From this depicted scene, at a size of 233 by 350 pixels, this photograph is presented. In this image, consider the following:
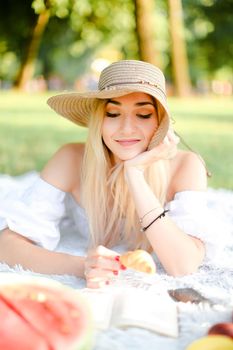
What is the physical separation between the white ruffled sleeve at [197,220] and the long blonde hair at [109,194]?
10 centimetres

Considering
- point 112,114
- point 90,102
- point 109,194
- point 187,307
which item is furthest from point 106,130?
point 187,307

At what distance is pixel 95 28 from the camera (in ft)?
47.3

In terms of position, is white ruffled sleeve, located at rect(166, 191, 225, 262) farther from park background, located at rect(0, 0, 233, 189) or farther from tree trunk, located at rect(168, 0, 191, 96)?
tree trunk, located at rect(168, 0, 191, 96)

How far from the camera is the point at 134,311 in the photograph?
139 cm

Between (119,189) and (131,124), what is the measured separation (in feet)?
0.95

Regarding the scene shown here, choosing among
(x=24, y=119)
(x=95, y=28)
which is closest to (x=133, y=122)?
(x=24, y=119)

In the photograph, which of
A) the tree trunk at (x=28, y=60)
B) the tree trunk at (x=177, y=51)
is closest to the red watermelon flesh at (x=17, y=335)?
the tree trunk at (x=177, y=51)

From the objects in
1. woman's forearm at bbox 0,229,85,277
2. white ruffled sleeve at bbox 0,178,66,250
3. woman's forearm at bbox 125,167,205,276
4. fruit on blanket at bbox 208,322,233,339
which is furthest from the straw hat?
fruit on blanket at bbox 208,322,233,339

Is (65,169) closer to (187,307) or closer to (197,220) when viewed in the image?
(197,220)

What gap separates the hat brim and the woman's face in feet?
0.12

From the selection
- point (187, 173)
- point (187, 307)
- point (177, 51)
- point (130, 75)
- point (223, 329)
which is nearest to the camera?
point (223, 329)

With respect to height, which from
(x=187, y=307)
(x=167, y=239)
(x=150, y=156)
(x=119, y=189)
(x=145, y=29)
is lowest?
(x=187, y=307)

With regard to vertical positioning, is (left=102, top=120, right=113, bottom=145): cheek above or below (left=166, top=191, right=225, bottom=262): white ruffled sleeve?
above

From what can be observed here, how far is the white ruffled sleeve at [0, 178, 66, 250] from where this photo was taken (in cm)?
204
